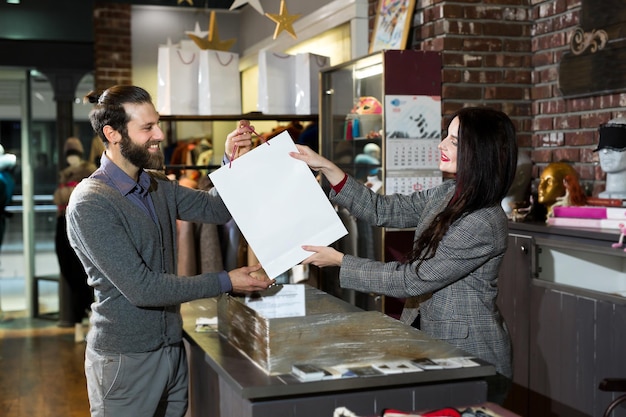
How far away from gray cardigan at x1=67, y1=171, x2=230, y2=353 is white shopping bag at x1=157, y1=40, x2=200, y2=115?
2.57 metres

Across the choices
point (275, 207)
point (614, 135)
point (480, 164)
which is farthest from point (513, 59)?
point (275, 207)

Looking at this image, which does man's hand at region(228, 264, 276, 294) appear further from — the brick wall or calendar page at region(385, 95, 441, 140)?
the brick wall

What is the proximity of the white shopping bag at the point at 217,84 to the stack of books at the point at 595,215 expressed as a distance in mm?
2318

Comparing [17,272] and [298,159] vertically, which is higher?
[298,159]

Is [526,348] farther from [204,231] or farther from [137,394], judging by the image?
[204,231]

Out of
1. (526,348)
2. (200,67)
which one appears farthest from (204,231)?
(526,348)

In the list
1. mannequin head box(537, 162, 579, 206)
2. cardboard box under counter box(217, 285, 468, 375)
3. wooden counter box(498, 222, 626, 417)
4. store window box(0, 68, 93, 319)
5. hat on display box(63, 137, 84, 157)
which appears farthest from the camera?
store window box(0, 68, 93, 319)

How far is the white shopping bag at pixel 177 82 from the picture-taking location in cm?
509

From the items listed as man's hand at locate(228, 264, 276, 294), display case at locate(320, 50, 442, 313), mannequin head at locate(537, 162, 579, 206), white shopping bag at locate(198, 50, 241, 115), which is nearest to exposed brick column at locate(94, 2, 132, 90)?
white shopping bag at locate(198, 50, 241, 115)

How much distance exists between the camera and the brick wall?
14.2ft

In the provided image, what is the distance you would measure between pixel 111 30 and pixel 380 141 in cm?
465

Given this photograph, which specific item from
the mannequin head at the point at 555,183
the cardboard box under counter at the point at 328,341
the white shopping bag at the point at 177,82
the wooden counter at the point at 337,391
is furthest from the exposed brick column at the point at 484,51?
the wooden counter at the point at 337,391

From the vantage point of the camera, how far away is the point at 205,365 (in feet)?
8.08

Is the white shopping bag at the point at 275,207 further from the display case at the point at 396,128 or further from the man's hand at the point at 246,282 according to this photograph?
the display case at the point at 396,128
